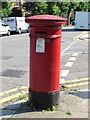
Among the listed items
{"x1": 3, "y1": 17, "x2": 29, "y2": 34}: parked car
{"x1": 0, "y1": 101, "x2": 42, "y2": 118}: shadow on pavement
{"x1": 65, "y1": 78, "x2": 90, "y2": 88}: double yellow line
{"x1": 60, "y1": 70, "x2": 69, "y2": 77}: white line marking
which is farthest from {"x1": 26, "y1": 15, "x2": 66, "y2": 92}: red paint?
{"x1": 3, "y1": 17, "x2": 29, "y2": 34}: parked car

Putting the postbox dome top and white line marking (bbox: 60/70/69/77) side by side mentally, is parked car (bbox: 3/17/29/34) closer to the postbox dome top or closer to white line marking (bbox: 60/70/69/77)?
white line marking (bbox: 60/70/69/77)

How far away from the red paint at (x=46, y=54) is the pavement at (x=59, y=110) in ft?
1.16

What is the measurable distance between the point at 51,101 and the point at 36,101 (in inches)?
9.6

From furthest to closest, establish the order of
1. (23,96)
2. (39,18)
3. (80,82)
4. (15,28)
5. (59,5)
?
(59,5)
(15,28)
(80,82)
(23,96)
(39,18)

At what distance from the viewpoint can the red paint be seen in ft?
19.8

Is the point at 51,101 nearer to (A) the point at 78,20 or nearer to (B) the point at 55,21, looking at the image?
(B) the point at 55,21

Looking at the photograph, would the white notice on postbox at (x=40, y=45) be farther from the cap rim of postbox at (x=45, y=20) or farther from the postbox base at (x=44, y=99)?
the postbox base at (x=44, y=99)

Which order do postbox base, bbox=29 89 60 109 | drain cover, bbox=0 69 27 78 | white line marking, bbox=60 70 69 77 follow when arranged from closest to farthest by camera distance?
postbox base, bbox=29 89 60 109 → drain cover, bbox=0 69 27 78 → white line marking, bbox=60 70 69 77

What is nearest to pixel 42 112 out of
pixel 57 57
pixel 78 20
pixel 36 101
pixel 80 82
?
pixel 36 101

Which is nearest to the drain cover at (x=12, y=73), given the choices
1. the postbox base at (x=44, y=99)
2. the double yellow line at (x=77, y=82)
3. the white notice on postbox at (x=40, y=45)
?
the double yellow line at (x=77, y=82)

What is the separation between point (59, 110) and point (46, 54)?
923 mm

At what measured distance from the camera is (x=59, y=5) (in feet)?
211

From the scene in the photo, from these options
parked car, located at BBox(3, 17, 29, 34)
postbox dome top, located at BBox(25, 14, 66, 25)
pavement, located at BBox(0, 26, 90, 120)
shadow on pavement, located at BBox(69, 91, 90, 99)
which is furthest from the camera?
parked car, located at BBox(3, 17, 29, 34)

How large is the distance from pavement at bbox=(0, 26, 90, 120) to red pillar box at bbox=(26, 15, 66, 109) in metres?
0.16
